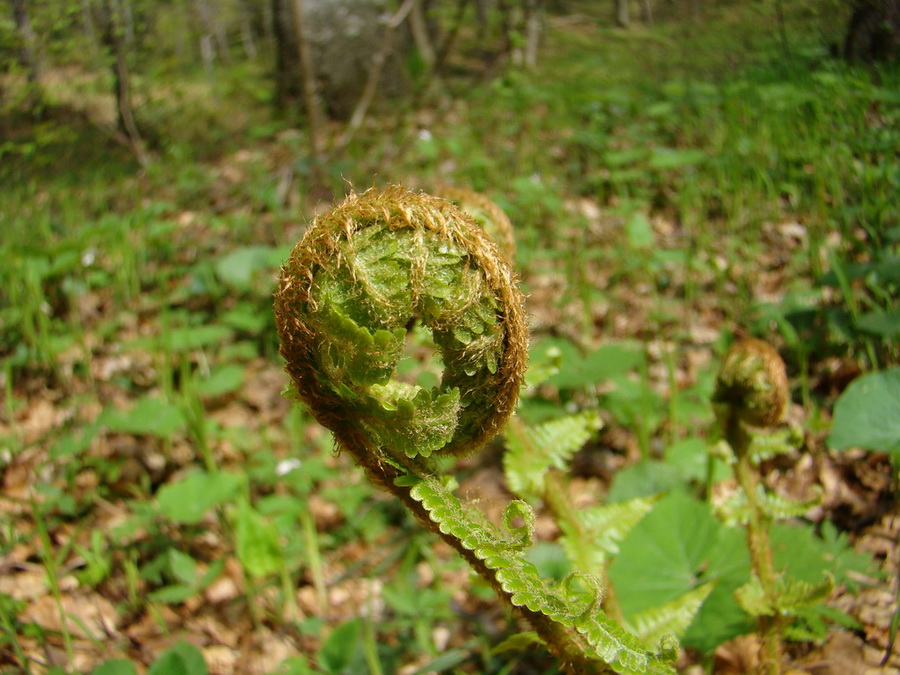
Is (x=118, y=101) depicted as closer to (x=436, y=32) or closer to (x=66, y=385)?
(x=66, y=385)

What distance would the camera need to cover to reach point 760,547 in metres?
1.52

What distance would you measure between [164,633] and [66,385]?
175 cm

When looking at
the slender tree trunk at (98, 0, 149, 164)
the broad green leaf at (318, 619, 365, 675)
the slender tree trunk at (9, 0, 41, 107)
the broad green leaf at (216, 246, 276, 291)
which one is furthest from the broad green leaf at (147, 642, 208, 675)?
the slender tree trunk at (98, 0, 149, 164)

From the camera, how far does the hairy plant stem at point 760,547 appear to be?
4.72ft

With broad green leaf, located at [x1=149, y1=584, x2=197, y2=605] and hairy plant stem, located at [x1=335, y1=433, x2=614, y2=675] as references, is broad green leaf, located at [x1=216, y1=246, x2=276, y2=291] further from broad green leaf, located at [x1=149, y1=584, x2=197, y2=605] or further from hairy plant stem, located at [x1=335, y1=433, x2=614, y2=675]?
hairy plant stem, located at [x1=335, y1=433, x2=614, y2=675]

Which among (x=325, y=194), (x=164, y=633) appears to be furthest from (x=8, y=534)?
(x=325, y=194)

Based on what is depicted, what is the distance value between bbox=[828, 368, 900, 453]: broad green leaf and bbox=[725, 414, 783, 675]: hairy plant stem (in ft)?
0.72

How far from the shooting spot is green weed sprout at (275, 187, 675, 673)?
91 cm

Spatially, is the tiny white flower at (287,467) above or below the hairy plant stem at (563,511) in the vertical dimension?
below

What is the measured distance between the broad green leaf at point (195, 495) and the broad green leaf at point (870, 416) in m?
2.03

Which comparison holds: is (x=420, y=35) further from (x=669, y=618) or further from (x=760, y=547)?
(x=669, y=618)

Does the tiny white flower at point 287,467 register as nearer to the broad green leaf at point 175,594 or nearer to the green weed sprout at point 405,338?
the broad green leaf at point 175,594

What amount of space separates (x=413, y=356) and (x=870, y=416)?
7.19 feet

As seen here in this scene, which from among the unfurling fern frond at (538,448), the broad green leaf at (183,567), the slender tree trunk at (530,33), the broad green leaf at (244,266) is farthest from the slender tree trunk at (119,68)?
the unfurling fern frond at (538,448)
